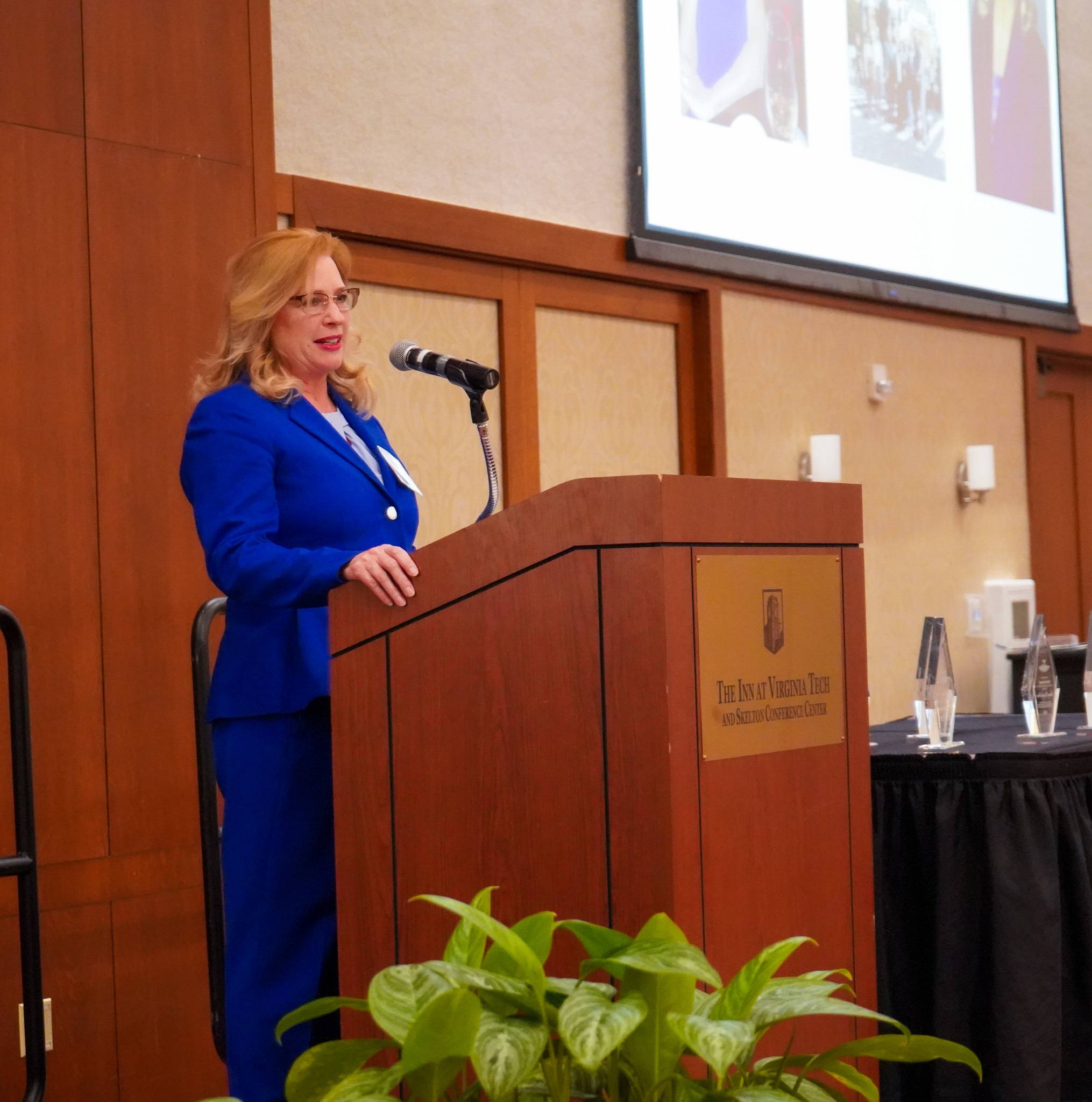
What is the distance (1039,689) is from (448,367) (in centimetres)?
158

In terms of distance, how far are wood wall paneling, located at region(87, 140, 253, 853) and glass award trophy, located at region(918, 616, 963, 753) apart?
1555mm

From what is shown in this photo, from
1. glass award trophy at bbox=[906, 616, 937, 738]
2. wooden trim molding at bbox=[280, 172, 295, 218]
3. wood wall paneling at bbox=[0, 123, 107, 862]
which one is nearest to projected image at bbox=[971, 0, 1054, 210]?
wooden trim molding at bbox=[280, 172, 295, 218]

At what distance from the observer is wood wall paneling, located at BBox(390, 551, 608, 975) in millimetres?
1553

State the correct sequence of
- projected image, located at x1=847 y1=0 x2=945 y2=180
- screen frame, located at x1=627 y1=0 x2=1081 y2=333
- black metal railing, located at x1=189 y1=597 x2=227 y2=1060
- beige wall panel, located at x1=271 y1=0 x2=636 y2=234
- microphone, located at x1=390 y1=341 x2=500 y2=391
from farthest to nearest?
1. projected image, located at x1=847 y1=0 x2=945 y2=180
2. screen frame, located at x1=627 y1=0 x2=1081 y2=333
3. beige wall panel, located at x1=271 y1=0 x2=636 y2=234
4. black metal railing, located at x1=189 y1=597 x2=227 y2=1060
5. microphone, located at x1=390 y1=341 x2=500 y2=391

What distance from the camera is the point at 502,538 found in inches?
63.4

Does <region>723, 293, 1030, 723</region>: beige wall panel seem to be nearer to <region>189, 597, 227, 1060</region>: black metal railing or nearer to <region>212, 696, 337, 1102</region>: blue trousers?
<region>189, 597, 227, 1060</region>: black metal railing

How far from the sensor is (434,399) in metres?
4.13

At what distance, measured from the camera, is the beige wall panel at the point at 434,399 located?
3.97 meters

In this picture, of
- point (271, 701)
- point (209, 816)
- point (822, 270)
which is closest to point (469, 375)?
point (271, 701)

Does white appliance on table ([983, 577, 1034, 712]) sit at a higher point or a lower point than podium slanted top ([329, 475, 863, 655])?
lower

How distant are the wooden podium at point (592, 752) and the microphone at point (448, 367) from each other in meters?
0.33

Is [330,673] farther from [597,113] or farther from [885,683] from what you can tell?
[885,683]

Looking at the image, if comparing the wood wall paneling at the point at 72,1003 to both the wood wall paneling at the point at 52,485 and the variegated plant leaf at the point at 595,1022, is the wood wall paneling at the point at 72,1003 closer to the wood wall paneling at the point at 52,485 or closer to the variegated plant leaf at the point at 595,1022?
the wood wall paneling at the point at 52,485

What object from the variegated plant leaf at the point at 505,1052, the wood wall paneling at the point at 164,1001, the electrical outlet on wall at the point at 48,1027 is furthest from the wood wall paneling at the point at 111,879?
the variegated plant leaf at the point at 505,1052
